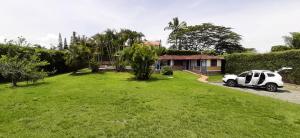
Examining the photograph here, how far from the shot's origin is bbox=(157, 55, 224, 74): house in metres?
36.8

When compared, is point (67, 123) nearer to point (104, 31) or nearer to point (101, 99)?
point (101, 99)

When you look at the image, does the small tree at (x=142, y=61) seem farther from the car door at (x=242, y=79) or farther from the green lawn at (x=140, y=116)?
the green lawn at (x=140, y=116)

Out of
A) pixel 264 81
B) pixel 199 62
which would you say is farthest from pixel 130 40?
pixel 264 81

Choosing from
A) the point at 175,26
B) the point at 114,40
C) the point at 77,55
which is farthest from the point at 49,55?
the point at 175,26

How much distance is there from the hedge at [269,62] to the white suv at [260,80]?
5.17 meters

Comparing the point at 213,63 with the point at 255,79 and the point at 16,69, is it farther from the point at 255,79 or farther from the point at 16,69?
the point at 16,69

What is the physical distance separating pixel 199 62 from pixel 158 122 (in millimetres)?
32078

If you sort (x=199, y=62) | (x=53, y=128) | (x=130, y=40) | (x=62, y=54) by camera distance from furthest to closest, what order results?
(x=199, y=62) < (x=130, y=40) < (x=62, y=54) < (x=53, y=128)

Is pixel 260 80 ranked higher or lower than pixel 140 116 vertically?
higher

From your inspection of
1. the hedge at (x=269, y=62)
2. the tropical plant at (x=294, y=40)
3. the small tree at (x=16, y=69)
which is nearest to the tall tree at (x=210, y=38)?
the tropical plant at (x=294, y=40)

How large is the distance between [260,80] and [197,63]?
19718 mm

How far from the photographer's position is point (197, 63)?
128ft

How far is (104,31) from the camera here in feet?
100

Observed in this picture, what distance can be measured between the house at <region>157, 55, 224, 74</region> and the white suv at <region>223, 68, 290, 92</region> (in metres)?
15.3
